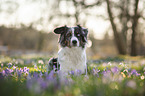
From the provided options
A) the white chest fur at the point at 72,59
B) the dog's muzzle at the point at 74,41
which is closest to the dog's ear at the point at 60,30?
the white chest fur at the point at 72,59

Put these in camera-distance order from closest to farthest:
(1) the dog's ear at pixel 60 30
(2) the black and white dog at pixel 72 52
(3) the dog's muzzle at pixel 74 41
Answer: (3) the dog's muzzle at pixel 74 41 < (2) the black and white dog at pixel 72 52 < (1) the dog's ear at pixel 60 30

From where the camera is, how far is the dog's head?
4.13 metres

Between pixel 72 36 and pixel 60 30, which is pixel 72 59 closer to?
pixel 72 36

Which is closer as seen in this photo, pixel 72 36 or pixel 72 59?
pixel 72 36

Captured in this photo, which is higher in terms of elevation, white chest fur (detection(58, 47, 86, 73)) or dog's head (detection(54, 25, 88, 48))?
dog's head (detection(54, 25, 88, 48))

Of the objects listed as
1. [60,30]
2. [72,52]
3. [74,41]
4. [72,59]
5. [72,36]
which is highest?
[60,30]

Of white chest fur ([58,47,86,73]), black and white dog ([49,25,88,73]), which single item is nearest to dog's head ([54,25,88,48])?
black and white dog ([49,25,88,73])

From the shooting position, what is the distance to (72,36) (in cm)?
424

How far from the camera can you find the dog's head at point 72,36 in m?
4.13

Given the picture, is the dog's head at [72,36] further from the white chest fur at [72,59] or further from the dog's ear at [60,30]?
the white chest fur at [72,59]

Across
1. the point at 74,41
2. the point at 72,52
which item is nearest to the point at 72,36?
the point at 74,41

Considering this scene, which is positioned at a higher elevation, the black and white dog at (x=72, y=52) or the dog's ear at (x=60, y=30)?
the dog's ear at (x=60, y=30)

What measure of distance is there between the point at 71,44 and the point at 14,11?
21.3m

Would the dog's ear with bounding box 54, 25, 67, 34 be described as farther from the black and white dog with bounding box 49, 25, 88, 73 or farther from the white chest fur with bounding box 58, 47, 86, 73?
the white chest fur with bounding box 58, 47, 86, 73
